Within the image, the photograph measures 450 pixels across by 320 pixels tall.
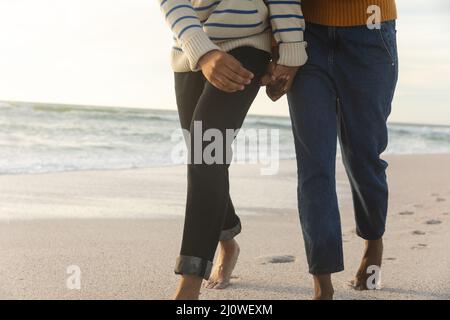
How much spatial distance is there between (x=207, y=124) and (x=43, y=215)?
2.57m

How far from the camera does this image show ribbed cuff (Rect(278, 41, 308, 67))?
2.25 meters

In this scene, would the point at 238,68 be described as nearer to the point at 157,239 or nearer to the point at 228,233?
the point at 228,233

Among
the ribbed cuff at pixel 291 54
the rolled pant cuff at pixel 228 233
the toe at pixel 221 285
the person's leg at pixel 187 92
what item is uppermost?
the ribbed cuff at pixel 291 54

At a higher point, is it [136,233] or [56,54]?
[56,54]

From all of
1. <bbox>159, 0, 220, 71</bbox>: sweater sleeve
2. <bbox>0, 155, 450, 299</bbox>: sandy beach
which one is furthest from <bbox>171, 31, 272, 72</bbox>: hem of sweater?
<bbox>0, 155, 450, 299</bbox>: sandy beach

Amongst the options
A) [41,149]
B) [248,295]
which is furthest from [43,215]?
[41,149]

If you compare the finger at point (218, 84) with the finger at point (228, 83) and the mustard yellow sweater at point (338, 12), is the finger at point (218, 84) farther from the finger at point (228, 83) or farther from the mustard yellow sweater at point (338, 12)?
the mustard yellow sweater at point (338, 12)

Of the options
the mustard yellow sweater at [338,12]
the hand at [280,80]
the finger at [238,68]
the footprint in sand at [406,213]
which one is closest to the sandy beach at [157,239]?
the footprint in sand at [406,213]

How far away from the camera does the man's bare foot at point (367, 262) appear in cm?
271

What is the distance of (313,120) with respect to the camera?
2320 millimetres

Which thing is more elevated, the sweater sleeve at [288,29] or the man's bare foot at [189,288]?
the sweater sleeve at [288,29]

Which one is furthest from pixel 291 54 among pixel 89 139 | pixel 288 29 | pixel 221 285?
pixel 89 139

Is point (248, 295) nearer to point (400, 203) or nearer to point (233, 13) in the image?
point (233, 13)

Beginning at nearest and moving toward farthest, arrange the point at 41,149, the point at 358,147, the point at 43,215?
the point at 358,147 → the point at 43,215 → the point at 41,149
